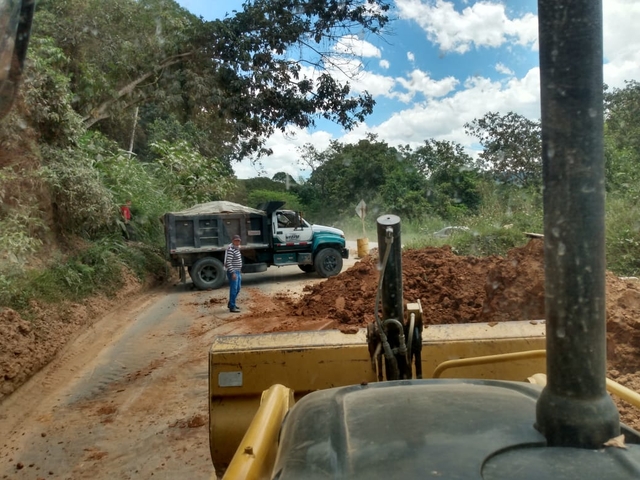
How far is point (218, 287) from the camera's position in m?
16.2

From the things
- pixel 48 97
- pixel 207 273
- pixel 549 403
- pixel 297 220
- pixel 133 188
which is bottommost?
pixel 207 273

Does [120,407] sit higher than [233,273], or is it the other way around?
[233,273]

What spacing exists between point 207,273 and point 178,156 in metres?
12.5

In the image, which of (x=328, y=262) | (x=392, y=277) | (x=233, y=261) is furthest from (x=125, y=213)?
(x=392, y=277)

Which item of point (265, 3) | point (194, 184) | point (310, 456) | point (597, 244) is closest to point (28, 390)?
point (310, 456)

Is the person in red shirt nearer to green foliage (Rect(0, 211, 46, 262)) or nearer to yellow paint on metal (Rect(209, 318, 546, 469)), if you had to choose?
green foliage (Rect(0, 211, 46, 262))

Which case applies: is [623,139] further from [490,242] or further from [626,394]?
[626,394]

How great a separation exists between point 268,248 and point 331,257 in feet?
6.04

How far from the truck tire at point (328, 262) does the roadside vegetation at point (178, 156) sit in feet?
8.55

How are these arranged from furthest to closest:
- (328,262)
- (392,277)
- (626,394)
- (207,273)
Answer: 1. (328,262)
2. (207,273)
3. (392,277)
4. (626,394)

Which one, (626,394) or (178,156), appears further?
(178,156)

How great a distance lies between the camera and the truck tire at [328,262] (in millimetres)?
17000

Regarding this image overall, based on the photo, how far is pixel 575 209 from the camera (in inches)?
47.9

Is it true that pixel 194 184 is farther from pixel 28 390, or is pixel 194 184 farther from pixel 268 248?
pixel 28 390
